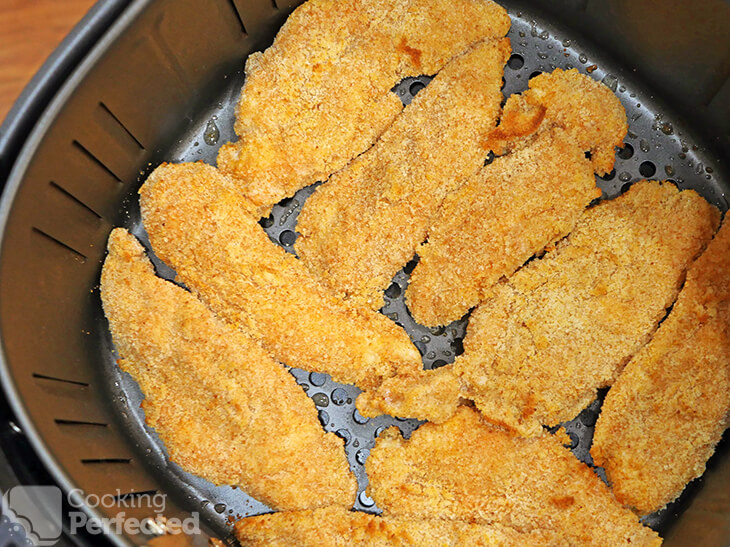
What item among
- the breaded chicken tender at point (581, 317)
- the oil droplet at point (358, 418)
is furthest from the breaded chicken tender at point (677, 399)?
the oil droplet at point (358, 418)

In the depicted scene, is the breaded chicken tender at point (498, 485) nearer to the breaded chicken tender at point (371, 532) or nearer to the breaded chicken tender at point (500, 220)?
the breaded chicken tender at point (371, 532)

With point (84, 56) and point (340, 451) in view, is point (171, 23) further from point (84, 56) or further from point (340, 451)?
point (340, 451)

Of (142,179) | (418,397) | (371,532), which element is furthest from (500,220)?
(142,179)

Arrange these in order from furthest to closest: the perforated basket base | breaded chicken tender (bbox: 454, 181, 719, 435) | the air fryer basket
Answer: the perforated basket base
breaded chicken tender (bbox: 454, 181, 719, 435)
the air fryer basket

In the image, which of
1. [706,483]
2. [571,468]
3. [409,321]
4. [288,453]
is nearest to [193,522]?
[288,453]

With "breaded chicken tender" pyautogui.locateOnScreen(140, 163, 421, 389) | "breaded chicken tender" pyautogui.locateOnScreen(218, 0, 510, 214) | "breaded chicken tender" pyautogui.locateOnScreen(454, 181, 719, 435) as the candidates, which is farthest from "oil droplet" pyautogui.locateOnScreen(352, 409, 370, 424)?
"breaded chicken tender" pyautogui.locateOnScreen(218, 0, 510, 214)

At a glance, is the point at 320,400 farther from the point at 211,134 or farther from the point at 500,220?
the point at 211,134

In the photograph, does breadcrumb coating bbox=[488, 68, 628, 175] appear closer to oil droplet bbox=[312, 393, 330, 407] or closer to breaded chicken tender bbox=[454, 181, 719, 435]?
breaded chicken tender bbox=[454, 181, 719, 435]
